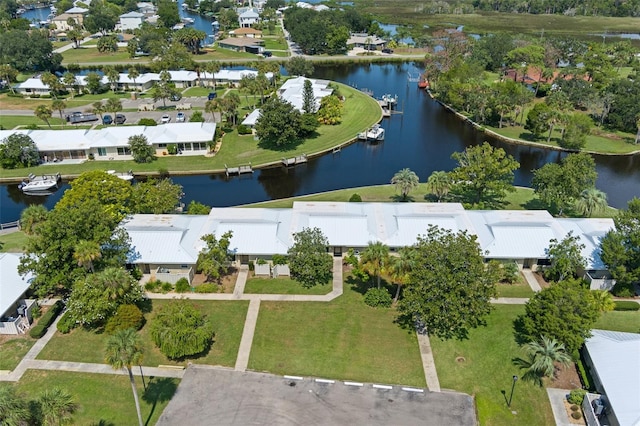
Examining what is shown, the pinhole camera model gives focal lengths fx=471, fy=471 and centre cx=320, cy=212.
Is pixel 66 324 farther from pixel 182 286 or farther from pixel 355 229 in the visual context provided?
pixel 355 229

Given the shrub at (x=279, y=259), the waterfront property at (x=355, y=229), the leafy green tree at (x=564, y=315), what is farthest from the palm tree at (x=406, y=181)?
the leafy green tree at (x=564, y=315)

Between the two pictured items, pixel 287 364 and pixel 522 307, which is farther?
pixel 522 307

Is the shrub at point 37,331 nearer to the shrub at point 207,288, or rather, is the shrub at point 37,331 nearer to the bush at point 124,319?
the bush at point 124,319

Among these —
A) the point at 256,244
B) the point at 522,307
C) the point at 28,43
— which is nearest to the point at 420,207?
the point at 522,307

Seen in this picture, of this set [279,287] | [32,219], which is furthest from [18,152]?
[279,287]

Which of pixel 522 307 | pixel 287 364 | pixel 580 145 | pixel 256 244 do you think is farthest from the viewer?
pixel 580 145

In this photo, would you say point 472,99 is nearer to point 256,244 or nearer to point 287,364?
point 256,244

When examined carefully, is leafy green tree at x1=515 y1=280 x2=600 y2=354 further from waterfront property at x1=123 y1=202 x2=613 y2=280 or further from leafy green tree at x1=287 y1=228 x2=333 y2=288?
leafy green tree at x1=287 y1=228 x2=333 y2=288
